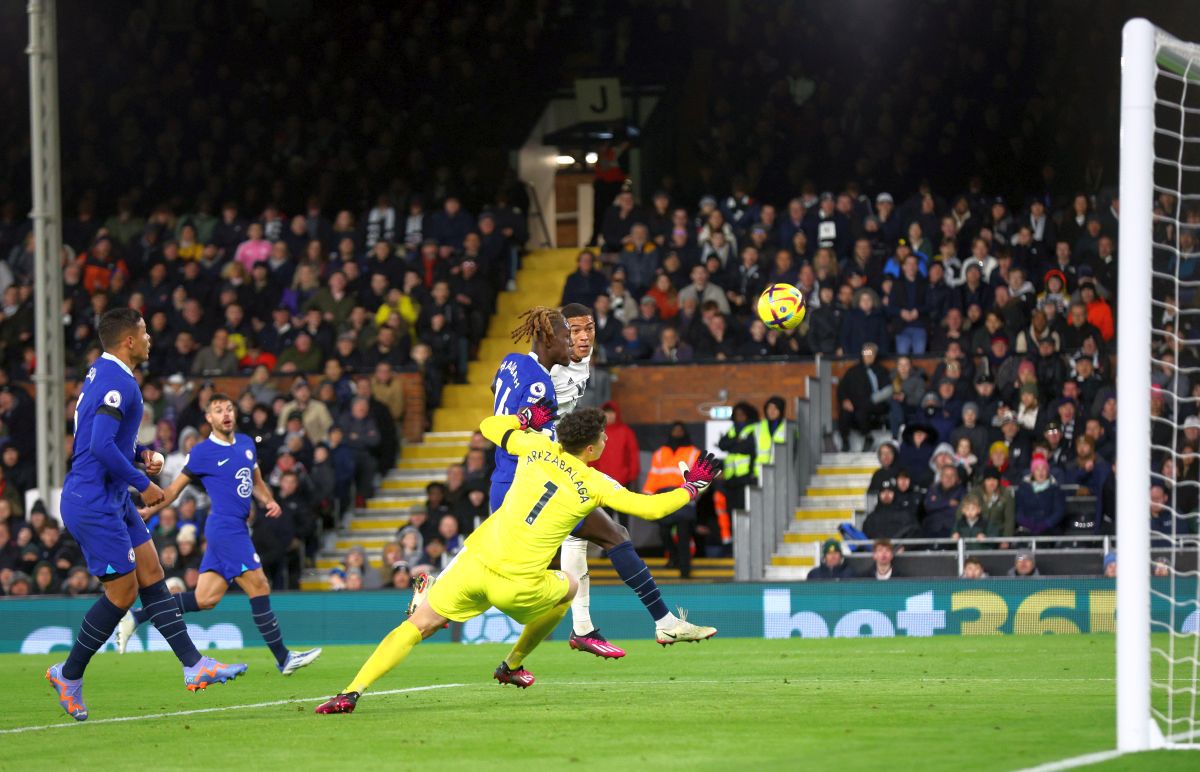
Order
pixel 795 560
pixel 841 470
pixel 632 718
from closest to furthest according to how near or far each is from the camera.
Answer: pixel 632 718, pixel 795 560, pixel 841 470

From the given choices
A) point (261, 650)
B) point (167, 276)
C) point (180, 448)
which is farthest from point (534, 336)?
point (167, 276)

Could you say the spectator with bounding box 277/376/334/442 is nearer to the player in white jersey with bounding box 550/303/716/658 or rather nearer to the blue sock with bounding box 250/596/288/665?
the blue sock with bounding box 250/596/288/665

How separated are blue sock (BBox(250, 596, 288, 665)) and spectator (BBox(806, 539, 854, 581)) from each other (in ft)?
24.5

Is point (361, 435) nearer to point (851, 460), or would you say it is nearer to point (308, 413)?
point (308, 413)

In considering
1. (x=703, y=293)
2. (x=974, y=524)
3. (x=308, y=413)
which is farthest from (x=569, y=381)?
(x=308, y=413)

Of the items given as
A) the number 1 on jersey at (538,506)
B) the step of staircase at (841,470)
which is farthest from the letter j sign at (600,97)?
the number 1 on jersey at (538,506)

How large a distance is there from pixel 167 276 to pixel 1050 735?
2066 centimetres

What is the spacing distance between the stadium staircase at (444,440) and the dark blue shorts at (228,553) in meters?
7.35

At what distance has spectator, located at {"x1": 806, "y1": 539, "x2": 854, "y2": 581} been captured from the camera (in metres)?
18.5

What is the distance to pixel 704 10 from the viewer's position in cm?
2917

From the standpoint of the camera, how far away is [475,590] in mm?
8844

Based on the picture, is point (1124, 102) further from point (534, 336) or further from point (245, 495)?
point (245, 495)

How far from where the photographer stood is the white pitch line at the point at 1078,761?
656 centimetres

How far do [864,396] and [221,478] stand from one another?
10188 millimetres
